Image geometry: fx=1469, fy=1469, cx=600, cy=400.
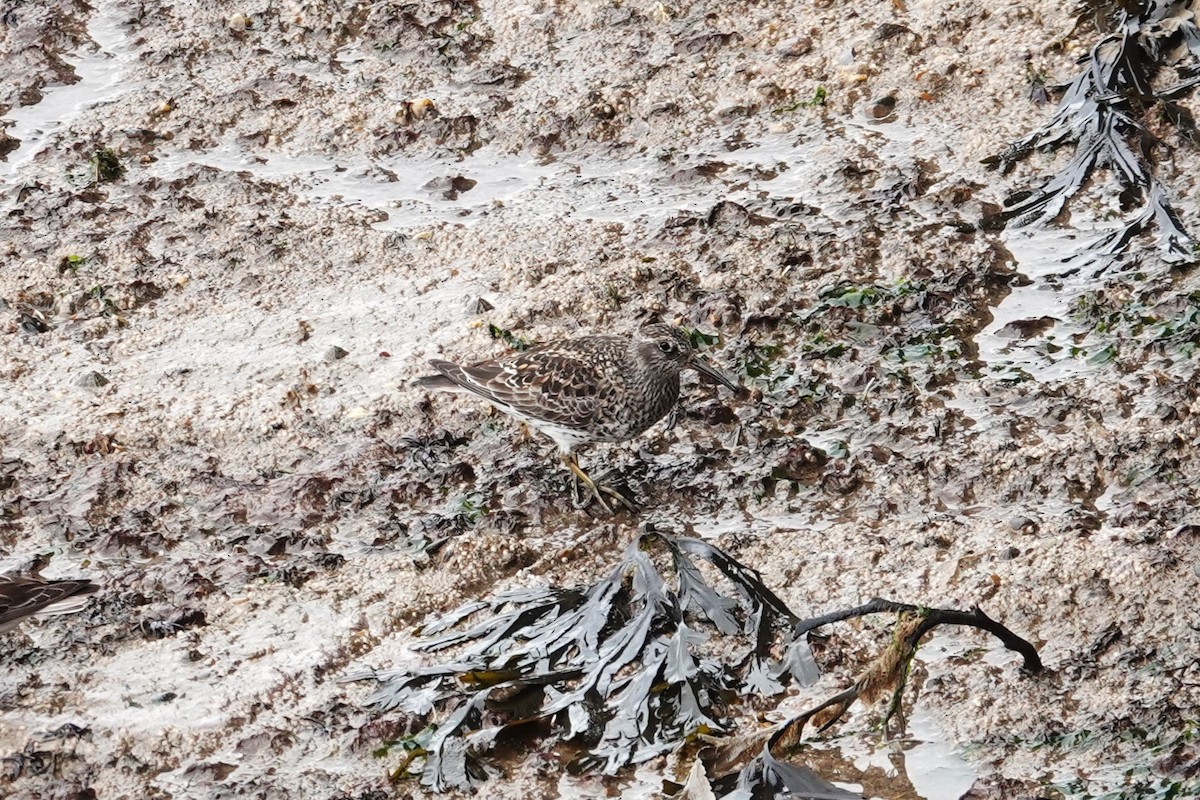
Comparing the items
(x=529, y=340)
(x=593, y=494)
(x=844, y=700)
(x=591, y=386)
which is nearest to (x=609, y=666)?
(x=844, y=700)

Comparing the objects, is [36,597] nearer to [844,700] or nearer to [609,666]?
[609,666]

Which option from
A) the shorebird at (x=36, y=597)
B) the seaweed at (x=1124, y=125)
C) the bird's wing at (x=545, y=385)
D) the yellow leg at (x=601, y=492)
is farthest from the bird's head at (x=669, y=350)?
the shorebird at (x=36, y=597)

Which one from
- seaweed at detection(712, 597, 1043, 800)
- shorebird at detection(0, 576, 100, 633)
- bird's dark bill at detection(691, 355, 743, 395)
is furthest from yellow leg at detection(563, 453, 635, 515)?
shorebird at detection(0, 576, 100, 633)

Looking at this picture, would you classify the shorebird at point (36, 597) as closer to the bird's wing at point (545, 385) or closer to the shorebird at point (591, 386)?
the shorebird at point (591, 386)

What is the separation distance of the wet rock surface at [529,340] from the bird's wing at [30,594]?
20 centimetres

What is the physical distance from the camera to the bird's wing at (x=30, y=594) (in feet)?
17.1

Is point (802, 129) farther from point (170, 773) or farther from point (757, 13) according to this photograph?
point (170, 773)

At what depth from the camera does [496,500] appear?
6031 millimetres

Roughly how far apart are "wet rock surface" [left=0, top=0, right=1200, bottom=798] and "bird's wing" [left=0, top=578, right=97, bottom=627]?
0.67ft

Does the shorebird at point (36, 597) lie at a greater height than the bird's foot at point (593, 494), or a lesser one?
greater

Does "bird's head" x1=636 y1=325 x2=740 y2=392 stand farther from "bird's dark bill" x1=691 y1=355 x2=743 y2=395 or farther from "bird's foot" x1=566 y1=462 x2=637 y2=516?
"bird's foot" x1=566 y1=462 x2=637 y2=516

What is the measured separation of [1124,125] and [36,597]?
17.7 feet

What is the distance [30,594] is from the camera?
5.26m

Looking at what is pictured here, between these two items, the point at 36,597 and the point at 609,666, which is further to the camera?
the point at 36,597
